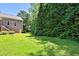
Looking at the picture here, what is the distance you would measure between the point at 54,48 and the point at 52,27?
63cm

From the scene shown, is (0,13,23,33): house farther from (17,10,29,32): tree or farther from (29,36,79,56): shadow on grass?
(29,36,79,56): shadow on grass

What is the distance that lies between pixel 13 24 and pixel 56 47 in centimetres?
95

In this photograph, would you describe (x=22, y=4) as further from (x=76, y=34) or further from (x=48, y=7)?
(x=76, y=34)

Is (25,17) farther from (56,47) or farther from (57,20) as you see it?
(56,47)

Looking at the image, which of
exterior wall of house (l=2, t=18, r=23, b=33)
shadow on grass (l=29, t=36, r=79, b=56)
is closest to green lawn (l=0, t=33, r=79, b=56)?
shadow on grass (l=29, t=36, r=79, b=56)

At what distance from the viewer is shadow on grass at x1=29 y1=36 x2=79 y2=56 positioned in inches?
142

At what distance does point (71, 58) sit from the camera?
3551 millimetres

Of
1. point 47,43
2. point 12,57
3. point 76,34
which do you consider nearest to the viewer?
point 12,57

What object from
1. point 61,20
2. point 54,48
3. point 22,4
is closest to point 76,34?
point 61,20

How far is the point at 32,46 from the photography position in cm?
375

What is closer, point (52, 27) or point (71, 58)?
point (71, 58)

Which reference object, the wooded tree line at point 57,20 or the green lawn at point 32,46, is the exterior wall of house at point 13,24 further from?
the wooded tree line at point 57,20

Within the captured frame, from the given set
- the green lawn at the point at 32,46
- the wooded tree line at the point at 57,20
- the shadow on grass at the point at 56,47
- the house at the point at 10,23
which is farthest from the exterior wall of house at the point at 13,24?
the shadow on grass at the point at 56,47

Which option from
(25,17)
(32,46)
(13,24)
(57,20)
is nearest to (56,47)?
(32,46)
